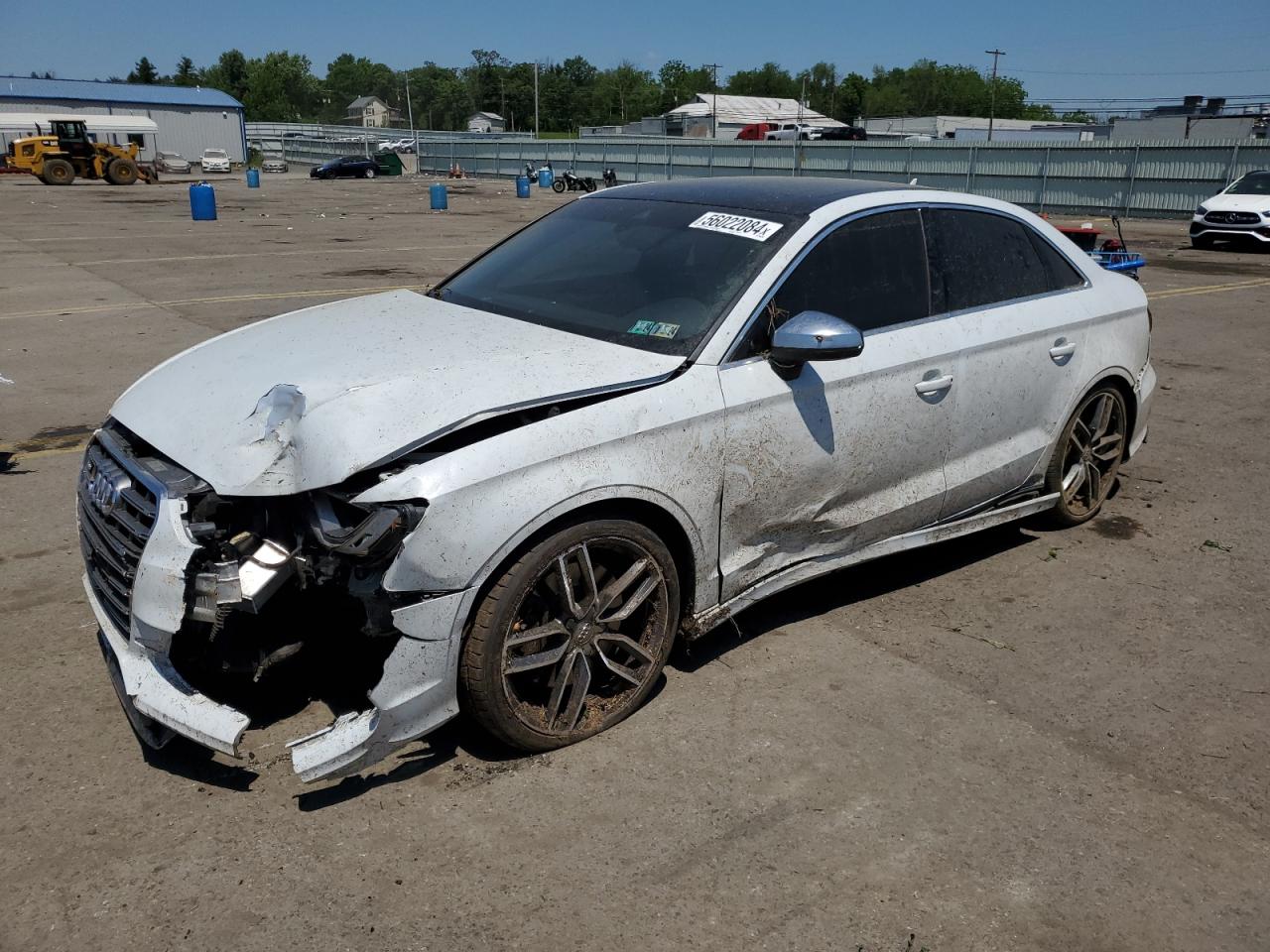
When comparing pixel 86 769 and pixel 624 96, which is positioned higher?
pixel 624 96

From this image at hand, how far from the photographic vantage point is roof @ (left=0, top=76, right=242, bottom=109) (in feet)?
219

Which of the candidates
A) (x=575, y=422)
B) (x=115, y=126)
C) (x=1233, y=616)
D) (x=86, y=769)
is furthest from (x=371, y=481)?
(x=115, y=126)

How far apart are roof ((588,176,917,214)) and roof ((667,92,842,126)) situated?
104m

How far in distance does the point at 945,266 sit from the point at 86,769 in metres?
3.71

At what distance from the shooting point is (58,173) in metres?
40.5

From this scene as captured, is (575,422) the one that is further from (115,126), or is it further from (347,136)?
(347,136)

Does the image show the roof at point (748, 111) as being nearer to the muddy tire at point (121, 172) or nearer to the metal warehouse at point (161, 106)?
the metal warehouse at point (161, 106)

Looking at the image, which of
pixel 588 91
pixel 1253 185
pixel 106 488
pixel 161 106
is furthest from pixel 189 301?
pixel 588 91

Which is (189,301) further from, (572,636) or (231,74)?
(231,74)

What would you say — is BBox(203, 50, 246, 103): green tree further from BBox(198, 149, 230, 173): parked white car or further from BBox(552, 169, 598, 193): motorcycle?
BBox(552, 169, 598, 193): motorcycle

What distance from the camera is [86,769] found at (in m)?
3.28

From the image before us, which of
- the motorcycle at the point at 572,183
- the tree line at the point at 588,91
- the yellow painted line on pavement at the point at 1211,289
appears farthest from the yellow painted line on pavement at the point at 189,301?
the tree line at the point at 588,91

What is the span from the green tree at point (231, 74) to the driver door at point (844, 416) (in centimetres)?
16791

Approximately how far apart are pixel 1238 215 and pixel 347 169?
41.9 metres
